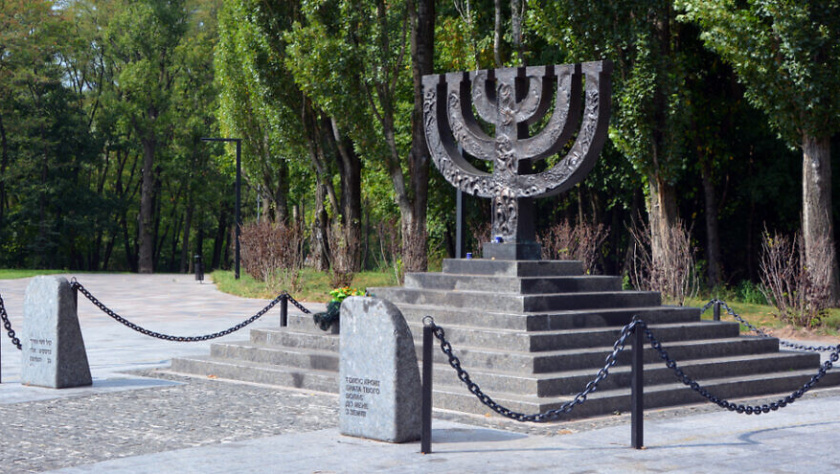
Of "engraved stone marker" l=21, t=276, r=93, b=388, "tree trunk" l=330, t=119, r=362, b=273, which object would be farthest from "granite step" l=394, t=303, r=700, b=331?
"tree trunk" l=330, t=119, r=362, b=273

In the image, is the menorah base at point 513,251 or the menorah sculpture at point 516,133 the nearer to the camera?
the menorah sculpture at point 516,133

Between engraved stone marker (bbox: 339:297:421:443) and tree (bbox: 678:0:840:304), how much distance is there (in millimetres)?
13396

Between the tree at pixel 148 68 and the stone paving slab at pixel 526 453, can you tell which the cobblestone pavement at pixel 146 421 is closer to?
the stone paving slab at pixel 526 453

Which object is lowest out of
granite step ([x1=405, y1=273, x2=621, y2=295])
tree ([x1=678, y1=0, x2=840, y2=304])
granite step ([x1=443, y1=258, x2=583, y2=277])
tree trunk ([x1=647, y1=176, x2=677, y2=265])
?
granite step ([x1=405, y1=273, x2=621, y2=295])

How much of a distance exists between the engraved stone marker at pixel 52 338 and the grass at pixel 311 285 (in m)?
14.1

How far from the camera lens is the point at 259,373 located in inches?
467

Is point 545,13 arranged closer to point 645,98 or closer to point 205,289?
point 645,98

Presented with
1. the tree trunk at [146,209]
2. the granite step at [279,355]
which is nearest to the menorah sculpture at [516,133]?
the granite step at [279,355]

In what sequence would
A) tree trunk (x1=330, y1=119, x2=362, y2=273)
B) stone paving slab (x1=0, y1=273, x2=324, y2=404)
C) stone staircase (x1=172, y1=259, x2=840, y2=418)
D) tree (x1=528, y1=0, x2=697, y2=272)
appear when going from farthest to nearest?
tree trunk (x1=330, y1=119, x2=362, y2=273), tree (x1=528, y1=0, x2=697, y2=272), stone paving slab (x1=0, y1=273, x2=324, y2=404), stone staircase (x1=172, y1=259, x2=840, y2=418)

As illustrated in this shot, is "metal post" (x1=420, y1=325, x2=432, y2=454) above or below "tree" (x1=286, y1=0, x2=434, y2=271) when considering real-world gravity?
below

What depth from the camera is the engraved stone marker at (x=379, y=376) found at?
827 cm

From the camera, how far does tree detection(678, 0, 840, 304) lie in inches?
789

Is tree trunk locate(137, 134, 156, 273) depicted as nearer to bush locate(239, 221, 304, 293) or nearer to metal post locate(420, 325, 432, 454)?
bush locate(239, 221, 304, 293)

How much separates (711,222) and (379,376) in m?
21.3
